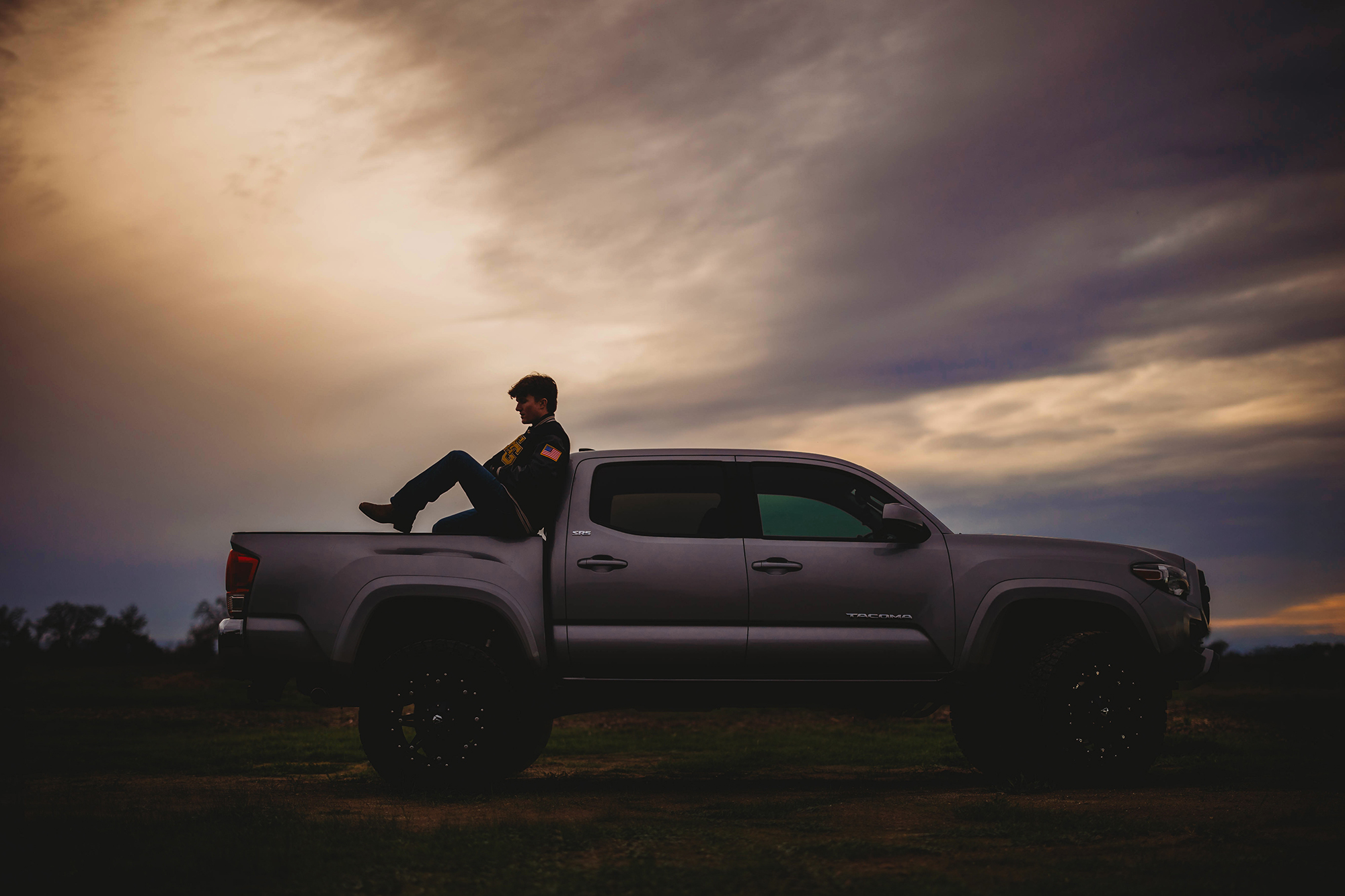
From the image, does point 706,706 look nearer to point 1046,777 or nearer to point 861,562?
point 861,562

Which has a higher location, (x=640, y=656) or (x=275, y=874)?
(x=640, y=656)

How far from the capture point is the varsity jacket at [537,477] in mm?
6559

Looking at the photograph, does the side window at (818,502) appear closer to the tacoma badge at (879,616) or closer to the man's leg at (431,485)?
the tacoma badge at (879,616)

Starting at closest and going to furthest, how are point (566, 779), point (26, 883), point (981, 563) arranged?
point (26, 883) → point (981, 563) → point (566, 779)

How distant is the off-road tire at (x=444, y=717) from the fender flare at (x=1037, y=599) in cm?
281

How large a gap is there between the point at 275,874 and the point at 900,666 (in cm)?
376

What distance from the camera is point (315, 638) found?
240 inches

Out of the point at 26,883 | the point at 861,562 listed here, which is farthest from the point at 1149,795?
the point at 26,883

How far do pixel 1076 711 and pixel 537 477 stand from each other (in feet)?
12.2

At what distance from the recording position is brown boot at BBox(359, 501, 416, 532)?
6.49 m

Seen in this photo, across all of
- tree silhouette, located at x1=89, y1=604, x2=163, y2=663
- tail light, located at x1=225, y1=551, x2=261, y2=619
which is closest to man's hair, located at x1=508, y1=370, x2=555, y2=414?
tail light, located at x1=225, y1=551, x2=261, y2=619

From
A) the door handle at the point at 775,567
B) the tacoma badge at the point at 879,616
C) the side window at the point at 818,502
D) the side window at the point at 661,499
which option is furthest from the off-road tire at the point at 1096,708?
the side window at the point at 661,499

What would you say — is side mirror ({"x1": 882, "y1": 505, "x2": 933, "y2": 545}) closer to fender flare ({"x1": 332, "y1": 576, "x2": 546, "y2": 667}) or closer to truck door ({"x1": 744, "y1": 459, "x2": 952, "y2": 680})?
truck door ({"x1": 744, "y1": 459, "x2": 952, "y2": 680})

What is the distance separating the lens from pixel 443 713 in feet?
20.0
